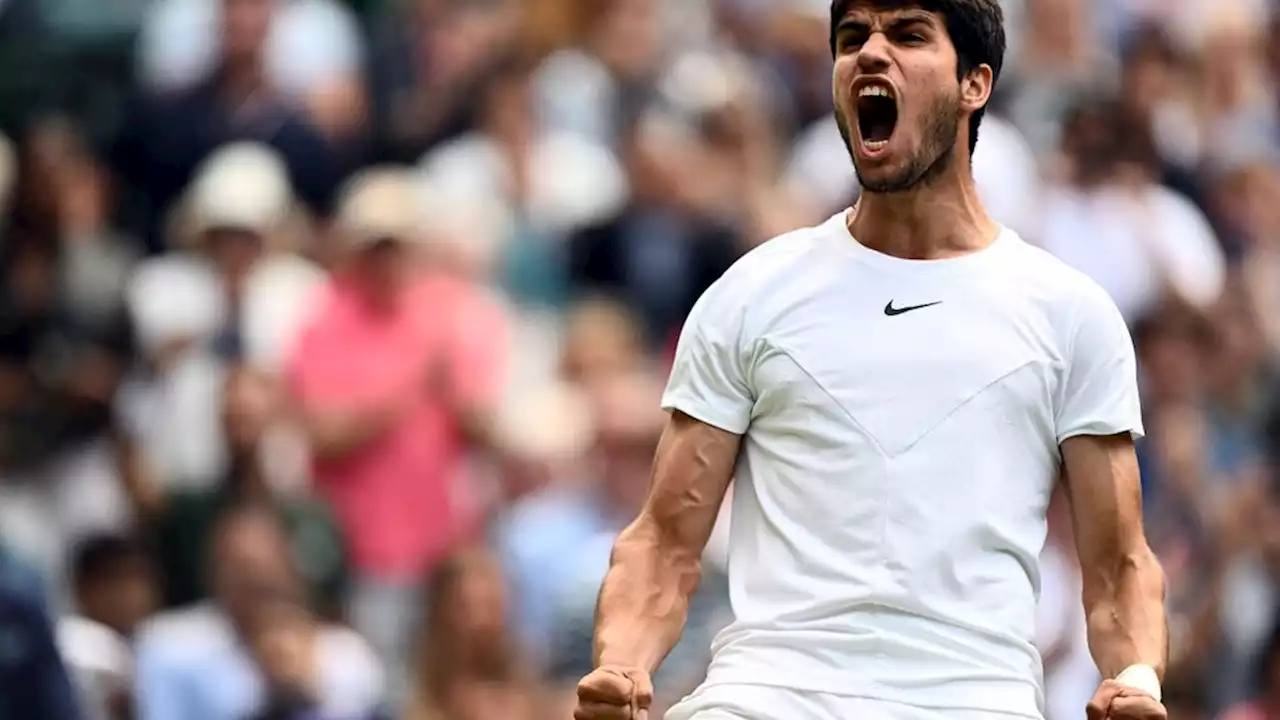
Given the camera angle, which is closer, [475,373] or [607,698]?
[607,698]

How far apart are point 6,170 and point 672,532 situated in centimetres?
712

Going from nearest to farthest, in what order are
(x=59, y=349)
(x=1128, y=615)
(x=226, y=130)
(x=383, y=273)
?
(x=1128, y=615) → (x=383, y=273) → (x=59, y=349) → (x=226, y=130)

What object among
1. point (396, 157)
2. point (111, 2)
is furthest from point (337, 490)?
point (111, 2)

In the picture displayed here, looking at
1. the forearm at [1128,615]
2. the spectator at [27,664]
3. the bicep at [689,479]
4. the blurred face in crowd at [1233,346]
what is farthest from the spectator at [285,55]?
the forearm at [1128,615]

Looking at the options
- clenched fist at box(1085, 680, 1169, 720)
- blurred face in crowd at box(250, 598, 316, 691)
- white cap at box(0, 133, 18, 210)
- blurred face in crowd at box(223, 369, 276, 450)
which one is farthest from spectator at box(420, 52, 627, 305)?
clenched fist at box(1085, 680, 1169, 720)

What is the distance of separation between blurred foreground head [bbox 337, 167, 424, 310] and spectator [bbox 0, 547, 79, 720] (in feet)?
11.6

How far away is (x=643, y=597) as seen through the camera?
611cm

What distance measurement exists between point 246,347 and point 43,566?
112 centimetres

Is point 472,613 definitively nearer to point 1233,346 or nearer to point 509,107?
point 509,107

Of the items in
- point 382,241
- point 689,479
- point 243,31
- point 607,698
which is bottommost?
point 382,241

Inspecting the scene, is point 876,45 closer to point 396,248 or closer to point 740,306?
point 740,306

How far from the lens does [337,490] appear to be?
446 inches

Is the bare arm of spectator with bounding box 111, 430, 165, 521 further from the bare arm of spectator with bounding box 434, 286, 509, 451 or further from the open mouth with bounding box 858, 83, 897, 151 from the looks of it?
the open mouth with bounding box 858, 83, 897, 151

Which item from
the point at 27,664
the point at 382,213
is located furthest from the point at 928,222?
the point at 382,213
